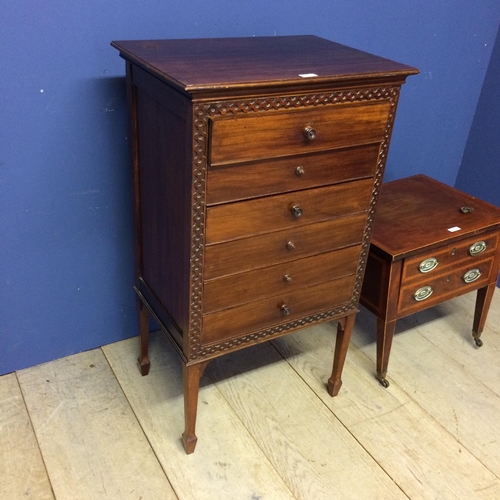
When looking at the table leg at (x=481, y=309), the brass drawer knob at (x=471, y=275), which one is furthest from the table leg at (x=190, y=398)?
the table leg at (x=481, y=309)

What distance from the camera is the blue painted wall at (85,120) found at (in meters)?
→ 1.42

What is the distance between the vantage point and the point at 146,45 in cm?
135

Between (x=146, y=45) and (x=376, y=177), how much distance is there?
24.9 inches

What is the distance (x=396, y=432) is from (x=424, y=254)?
52 centimetres

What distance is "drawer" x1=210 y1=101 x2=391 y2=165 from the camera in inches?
45.3

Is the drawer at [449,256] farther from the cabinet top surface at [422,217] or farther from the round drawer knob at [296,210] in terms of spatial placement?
the round drawer knob at [296,210]

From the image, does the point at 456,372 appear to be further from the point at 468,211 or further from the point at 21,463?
the point at 21,463

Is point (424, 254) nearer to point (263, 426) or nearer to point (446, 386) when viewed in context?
point (446, 386)

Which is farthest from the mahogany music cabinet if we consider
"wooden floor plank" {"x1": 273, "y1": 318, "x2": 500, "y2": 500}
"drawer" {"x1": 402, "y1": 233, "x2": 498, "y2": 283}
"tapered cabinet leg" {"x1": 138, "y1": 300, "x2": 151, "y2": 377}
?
"wooden floor plank" {"x1": 273, "y1": 318, "x2": 500, "y2": 500}

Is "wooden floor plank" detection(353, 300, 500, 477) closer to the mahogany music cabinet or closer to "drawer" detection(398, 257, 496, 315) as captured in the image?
"drawer" detection(398, 257, 496, 315)

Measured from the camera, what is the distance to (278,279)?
1420 millimetres

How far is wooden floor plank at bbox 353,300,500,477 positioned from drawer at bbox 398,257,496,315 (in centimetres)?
24

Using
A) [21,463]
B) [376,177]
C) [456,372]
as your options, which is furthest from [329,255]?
[21,463]

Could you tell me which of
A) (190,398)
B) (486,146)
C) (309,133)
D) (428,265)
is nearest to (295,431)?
(190,398)
